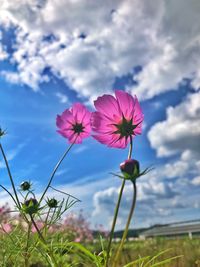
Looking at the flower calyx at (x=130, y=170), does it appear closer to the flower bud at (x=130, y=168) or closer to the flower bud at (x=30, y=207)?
the flower bud at (x=130, y=168)

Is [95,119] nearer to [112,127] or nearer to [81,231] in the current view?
[112,127]

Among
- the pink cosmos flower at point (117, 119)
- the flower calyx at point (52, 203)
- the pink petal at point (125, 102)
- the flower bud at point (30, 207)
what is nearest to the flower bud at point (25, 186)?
the flower calyx at point (52, 203)

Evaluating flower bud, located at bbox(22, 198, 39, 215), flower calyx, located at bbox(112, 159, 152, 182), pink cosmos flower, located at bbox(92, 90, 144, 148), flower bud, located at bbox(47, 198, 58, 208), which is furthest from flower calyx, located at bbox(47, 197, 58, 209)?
flower calyx, located at bbox(112, 159, 152, 182)

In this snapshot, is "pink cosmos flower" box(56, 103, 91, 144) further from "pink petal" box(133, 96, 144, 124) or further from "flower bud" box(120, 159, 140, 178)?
"flower bud" box(120, 159, 140, 178)

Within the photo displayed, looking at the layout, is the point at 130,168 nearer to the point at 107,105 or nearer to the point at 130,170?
the point at 130,170

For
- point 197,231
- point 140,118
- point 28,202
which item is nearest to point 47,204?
point 28,202

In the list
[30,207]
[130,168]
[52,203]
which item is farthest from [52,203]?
[130,168]

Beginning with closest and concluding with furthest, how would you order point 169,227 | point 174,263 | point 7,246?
point 7,246, point 174,263, point 169,227
